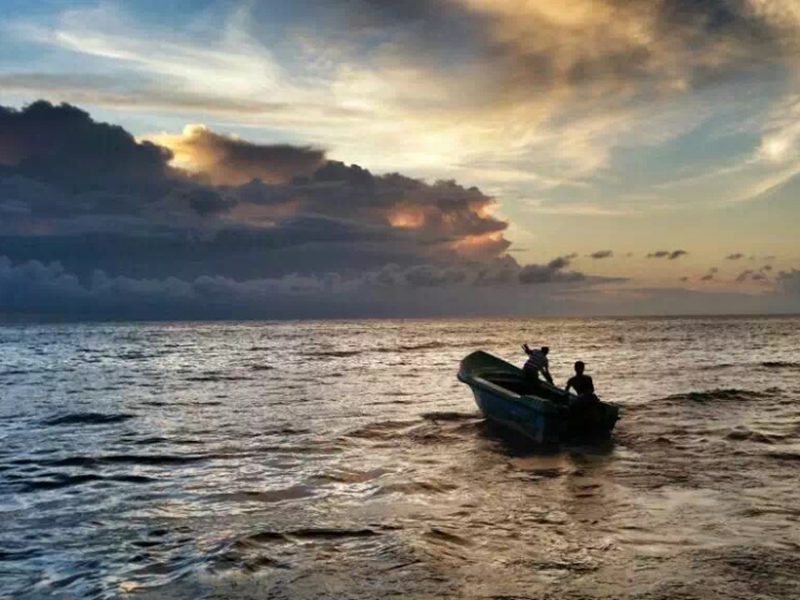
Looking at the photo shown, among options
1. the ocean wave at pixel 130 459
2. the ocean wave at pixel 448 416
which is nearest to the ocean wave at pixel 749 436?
the ocean wave at pixel 448 416

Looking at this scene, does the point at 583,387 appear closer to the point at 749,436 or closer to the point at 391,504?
the point at 749,436

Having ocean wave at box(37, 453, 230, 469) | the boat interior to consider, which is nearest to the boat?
the boat interior

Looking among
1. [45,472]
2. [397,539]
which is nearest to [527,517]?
[397,539]

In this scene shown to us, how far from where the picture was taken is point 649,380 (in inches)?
1574

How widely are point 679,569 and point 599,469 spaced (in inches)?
277

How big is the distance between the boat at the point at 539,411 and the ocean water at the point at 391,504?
26.5 inches

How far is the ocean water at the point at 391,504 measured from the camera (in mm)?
9203

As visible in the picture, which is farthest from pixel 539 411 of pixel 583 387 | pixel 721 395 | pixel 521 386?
pixel 721 395

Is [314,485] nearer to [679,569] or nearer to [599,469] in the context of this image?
[599,469]

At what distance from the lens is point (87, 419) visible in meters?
27.2

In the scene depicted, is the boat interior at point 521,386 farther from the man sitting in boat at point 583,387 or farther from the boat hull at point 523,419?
the man sitting in boat at point 583,387

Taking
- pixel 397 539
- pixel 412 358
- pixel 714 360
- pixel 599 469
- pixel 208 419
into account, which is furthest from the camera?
pixel 412 358

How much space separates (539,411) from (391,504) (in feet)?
22.5

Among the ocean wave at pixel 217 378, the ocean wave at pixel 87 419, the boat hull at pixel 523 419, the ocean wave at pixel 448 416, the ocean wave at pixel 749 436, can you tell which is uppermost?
the boat hull at pixel 523 419
